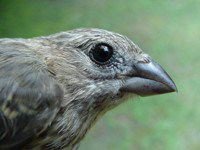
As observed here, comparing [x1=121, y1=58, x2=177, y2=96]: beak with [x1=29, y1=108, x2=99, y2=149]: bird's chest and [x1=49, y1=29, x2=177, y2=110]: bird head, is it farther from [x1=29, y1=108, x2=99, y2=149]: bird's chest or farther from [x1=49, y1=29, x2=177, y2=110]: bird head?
[x1=29, y1=108, x2=99, y2=149]: bird's chest

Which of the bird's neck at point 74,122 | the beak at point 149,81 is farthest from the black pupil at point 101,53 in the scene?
the bird's neck at point 74,122

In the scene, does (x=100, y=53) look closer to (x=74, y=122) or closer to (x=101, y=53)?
(x=101, y=53)

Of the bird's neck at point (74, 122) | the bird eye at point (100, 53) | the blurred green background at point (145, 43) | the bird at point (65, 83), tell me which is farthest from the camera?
the blurred green background at point (145, 43)

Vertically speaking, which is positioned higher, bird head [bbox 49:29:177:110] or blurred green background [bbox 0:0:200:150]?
blurred green background [bbox 0:0:200:150]

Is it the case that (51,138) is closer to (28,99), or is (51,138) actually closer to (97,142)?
(28,99)

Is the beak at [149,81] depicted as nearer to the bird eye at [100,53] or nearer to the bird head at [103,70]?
the bird head at [103,70]

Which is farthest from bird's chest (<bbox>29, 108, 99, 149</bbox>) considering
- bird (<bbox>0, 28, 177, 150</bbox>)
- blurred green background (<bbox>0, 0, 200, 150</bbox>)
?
blurred green background (<bbox>0, 0, 200, 150</bbox>)

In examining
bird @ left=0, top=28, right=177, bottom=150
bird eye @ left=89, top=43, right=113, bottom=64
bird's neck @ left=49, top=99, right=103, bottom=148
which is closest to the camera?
bird @ left=0, top=28, right=177, bottom=150
